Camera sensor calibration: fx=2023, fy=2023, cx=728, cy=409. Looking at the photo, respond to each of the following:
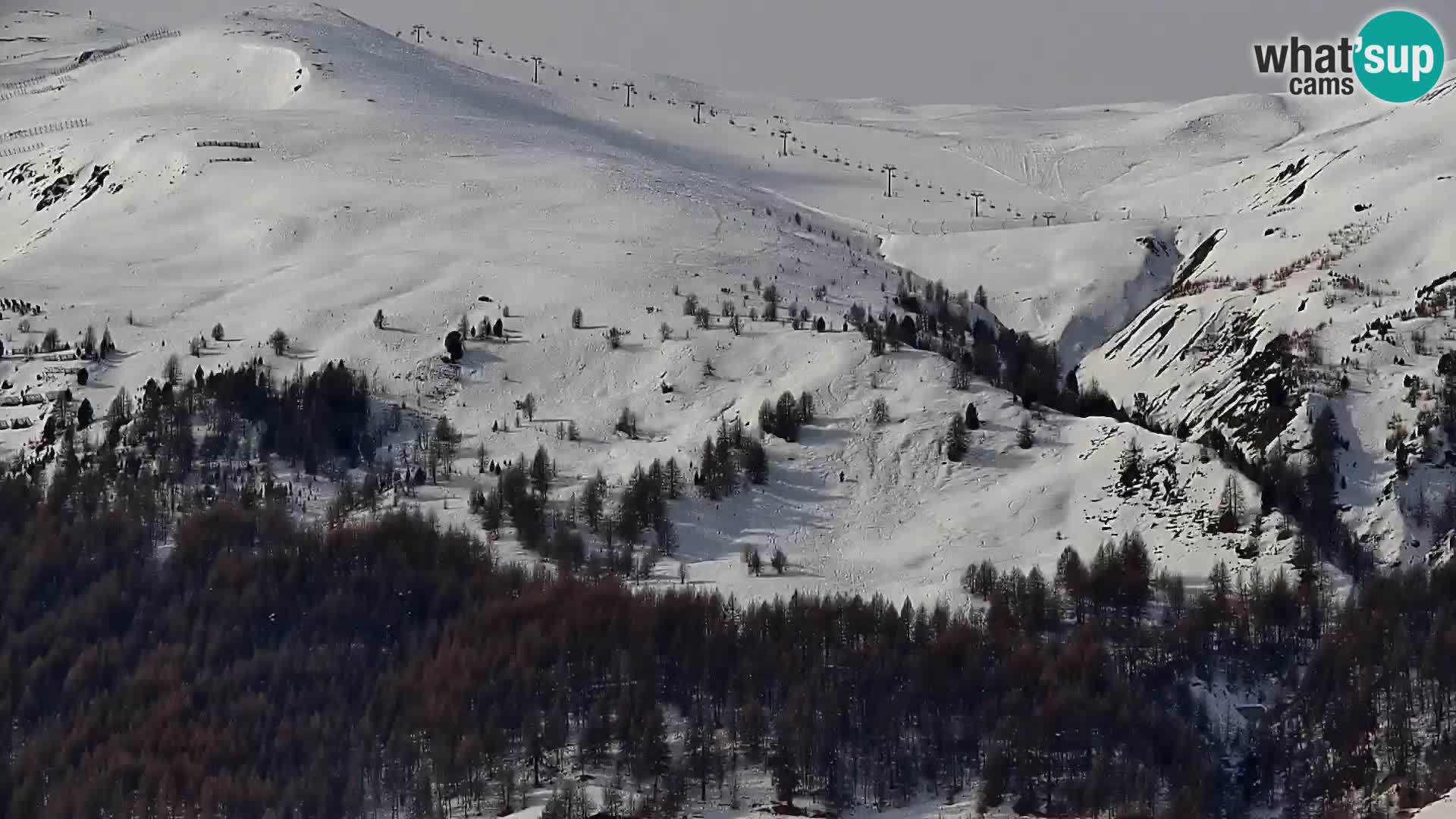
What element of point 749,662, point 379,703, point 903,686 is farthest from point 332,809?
point 903,686

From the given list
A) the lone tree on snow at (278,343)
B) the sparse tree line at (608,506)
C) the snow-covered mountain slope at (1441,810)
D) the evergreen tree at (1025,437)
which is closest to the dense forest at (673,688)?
the snow-covered mountain slope at (1441,810)

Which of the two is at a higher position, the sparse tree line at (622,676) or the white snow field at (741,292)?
the white snow field at (741,292)

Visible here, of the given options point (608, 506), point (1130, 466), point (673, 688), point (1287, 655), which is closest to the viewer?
point (1287, 655)

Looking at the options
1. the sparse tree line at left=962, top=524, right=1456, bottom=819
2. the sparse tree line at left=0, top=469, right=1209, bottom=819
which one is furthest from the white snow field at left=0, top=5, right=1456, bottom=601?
the sparse tree line at left=0, top=469, right=1209, bottom=819

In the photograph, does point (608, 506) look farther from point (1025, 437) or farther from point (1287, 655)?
point (1287, 655)

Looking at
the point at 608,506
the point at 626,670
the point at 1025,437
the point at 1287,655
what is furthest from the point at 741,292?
the point at 1287,655

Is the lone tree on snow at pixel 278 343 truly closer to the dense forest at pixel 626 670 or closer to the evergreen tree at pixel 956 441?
the dense forest at pixel 626 670

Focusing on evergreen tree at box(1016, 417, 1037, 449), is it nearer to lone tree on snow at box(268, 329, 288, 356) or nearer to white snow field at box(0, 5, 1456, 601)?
white snow field at box(0, 5, 1456, 601)

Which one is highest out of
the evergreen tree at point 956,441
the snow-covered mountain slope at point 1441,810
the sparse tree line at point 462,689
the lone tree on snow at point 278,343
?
the evergreen tree at point 956,441
